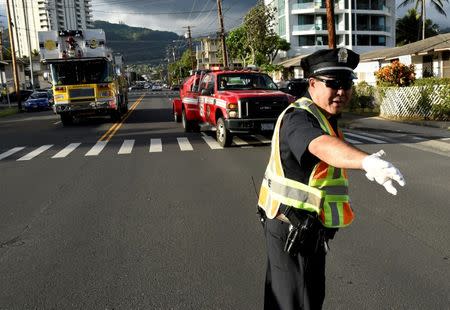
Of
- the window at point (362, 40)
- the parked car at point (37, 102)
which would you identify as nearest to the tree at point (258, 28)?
the window at point (362, 40)

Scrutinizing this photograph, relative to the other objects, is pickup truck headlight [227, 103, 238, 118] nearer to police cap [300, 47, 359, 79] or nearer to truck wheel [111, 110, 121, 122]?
police cap [300, 47, 359, 79]

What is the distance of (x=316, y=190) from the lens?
250 centimetres

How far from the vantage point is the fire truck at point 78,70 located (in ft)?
68.6

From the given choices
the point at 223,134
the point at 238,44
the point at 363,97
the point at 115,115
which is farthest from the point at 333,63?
the point at 238,44

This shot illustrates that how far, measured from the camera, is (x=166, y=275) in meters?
4.51

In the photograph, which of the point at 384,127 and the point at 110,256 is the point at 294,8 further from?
the point at 110,256

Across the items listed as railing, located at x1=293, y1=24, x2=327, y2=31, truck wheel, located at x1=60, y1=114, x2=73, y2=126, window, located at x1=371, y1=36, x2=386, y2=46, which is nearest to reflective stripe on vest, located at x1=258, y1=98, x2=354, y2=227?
truck wheel, located at x1=60, y1=114, x2=73, y2=126

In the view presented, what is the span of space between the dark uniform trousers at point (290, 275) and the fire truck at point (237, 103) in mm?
10052

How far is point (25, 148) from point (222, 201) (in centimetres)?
977

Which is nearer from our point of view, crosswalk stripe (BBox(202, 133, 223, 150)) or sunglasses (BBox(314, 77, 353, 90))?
sunglasses (BBox(314, 77, 353, 90))

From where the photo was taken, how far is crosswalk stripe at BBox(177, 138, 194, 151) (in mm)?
13274

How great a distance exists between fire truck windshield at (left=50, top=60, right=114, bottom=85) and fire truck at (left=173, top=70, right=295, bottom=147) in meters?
7.01

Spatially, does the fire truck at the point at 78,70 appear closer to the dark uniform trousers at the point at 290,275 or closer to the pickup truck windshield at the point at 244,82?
the pickup truck windshield at the point at 244,82

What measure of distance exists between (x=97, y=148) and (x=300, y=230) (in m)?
12.2
